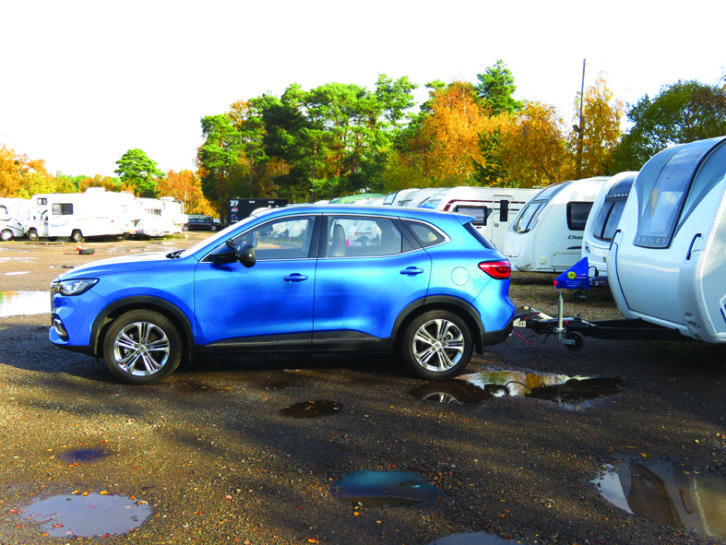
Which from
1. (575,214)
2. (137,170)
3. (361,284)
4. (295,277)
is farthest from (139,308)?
(137,170)

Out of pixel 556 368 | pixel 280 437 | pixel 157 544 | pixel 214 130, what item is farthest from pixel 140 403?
pixel 214 130

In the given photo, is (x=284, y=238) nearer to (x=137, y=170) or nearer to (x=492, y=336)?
(x=492, y=336)

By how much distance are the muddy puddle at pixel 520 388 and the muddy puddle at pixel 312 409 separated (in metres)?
0.89

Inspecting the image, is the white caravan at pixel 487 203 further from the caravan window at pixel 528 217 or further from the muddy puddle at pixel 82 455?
the muddy puddle at pixel 82 455

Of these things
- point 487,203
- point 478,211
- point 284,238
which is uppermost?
point 487,203

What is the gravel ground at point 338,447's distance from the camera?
369 centimetres

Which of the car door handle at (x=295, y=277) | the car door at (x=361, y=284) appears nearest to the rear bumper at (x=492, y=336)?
the car door at (x=361, y=284)

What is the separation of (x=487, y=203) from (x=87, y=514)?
18.4 m

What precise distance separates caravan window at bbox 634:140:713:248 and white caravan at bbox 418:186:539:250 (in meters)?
12.8

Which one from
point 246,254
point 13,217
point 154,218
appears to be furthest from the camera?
point 154,218

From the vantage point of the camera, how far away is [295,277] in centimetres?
661

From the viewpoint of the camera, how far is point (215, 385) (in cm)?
662

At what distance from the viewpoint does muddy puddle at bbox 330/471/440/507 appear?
4.00 metres

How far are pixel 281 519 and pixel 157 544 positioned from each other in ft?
2.22
